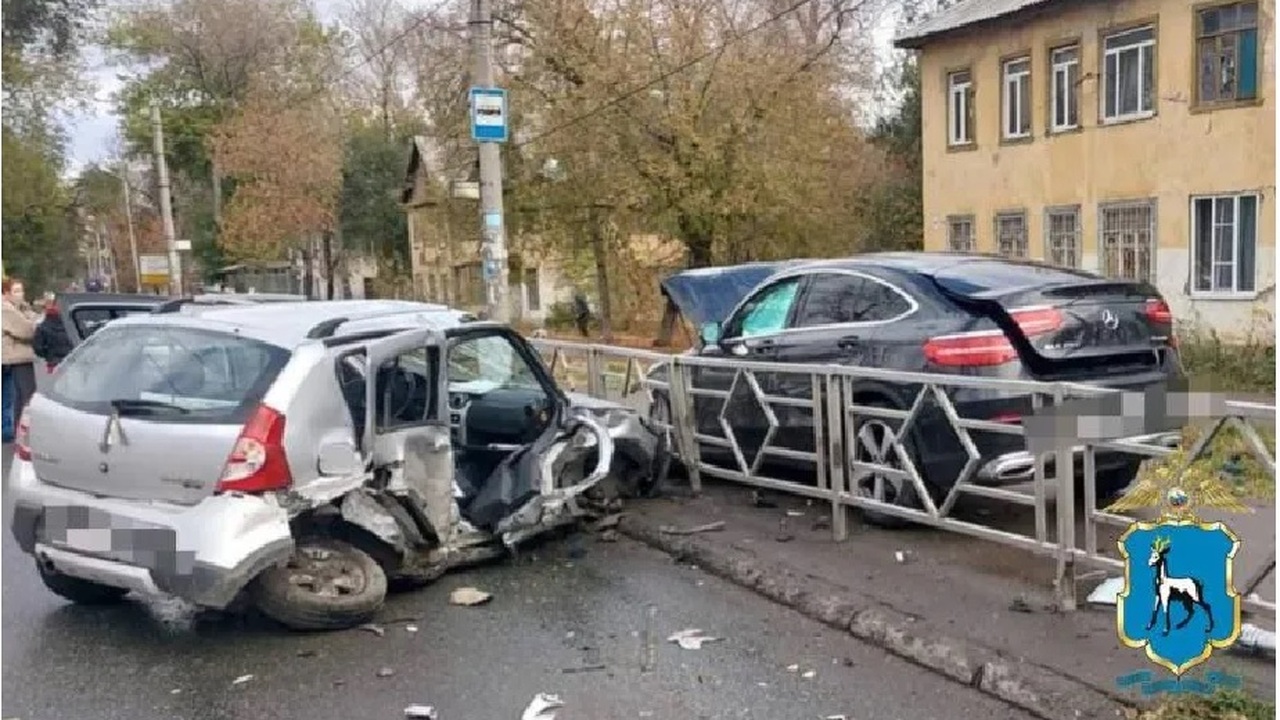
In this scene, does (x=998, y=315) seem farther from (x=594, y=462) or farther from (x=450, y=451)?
(x=450, y=451)

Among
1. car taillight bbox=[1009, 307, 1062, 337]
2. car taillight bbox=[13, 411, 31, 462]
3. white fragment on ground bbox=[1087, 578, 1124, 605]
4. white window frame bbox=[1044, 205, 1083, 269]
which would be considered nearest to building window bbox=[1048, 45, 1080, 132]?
white window frame bbox=[1044, 205, 1083, 269]

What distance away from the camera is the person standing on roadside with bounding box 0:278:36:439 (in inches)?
441

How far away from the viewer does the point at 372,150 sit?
1682 inches

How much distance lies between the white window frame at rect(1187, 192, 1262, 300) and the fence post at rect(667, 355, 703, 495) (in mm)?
13069

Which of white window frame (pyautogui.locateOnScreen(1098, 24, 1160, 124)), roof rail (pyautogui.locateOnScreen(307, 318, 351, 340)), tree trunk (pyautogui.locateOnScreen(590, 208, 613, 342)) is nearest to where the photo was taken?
roof rail (pyautogui.locateOnScreen(307, 318, 351, 340))

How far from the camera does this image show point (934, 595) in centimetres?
515

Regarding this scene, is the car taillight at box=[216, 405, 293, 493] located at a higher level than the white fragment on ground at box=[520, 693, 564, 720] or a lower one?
higher

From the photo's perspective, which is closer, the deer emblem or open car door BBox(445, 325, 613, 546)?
the deer emblem

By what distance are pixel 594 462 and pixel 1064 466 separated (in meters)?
2.76

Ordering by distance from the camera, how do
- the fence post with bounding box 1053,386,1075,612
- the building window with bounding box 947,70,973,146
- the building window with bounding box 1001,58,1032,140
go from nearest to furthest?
the fence post with bounding box 1053,386,1075,612 < the building window with bounding box 1001,58,1032,140 < the building window with bounding box 947,70,973,146

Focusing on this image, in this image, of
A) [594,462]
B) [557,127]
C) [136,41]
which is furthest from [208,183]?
[594,462]

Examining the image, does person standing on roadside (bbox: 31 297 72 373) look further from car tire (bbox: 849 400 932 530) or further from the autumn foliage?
the autumn foliage

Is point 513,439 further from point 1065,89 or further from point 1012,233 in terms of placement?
point 1012,233

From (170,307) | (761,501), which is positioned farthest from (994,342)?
(170,307)
